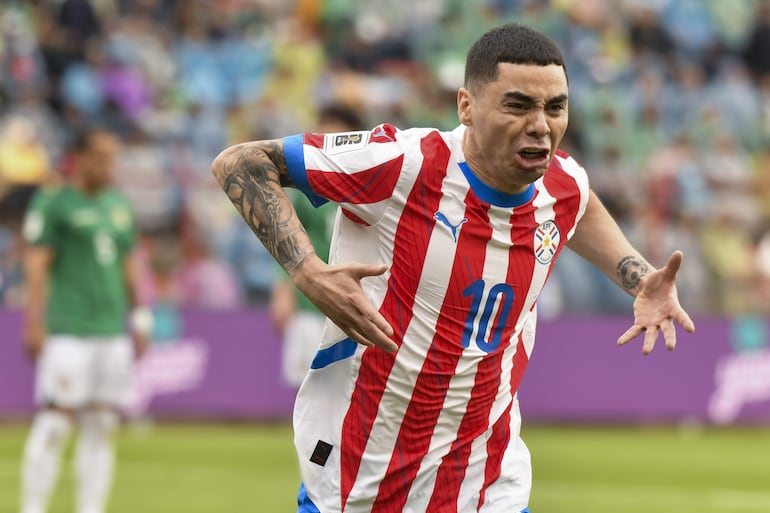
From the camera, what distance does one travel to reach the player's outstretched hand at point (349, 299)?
3.96 metres

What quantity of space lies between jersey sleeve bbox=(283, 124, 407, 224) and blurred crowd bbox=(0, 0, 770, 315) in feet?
34.4

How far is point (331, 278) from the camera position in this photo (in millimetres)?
4000

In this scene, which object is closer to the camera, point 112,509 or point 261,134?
point 112,509

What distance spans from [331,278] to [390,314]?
608mm

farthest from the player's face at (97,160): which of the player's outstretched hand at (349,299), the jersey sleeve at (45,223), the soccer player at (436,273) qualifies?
the player's outstretched hand at (349,299)

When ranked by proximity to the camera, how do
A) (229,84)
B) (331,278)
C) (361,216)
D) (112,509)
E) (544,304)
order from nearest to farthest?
(331,278), (361,216), (112,509), (544,304), (229,84)

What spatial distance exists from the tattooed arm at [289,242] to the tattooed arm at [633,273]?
1.07m

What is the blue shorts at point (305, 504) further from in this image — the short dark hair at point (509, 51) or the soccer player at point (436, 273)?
the short dark hair at point (509, 51)

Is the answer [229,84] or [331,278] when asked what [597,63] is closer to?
[229,84]

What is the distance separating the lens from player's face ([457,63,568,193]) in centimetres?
430

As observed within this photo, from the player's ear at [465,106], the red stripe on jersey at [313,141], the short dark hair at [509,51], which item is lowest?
the red stripe on jersey at [313,141]

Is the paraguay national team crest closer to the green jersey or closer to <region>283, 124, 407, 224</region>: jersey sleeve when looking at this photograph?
<region>283, 124, 407, 224</region>: jersey sleeve

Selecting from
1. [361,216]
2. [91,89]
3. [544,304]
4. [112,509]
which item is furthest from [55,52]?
[361,216]

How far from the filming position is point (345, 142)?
178 inches
